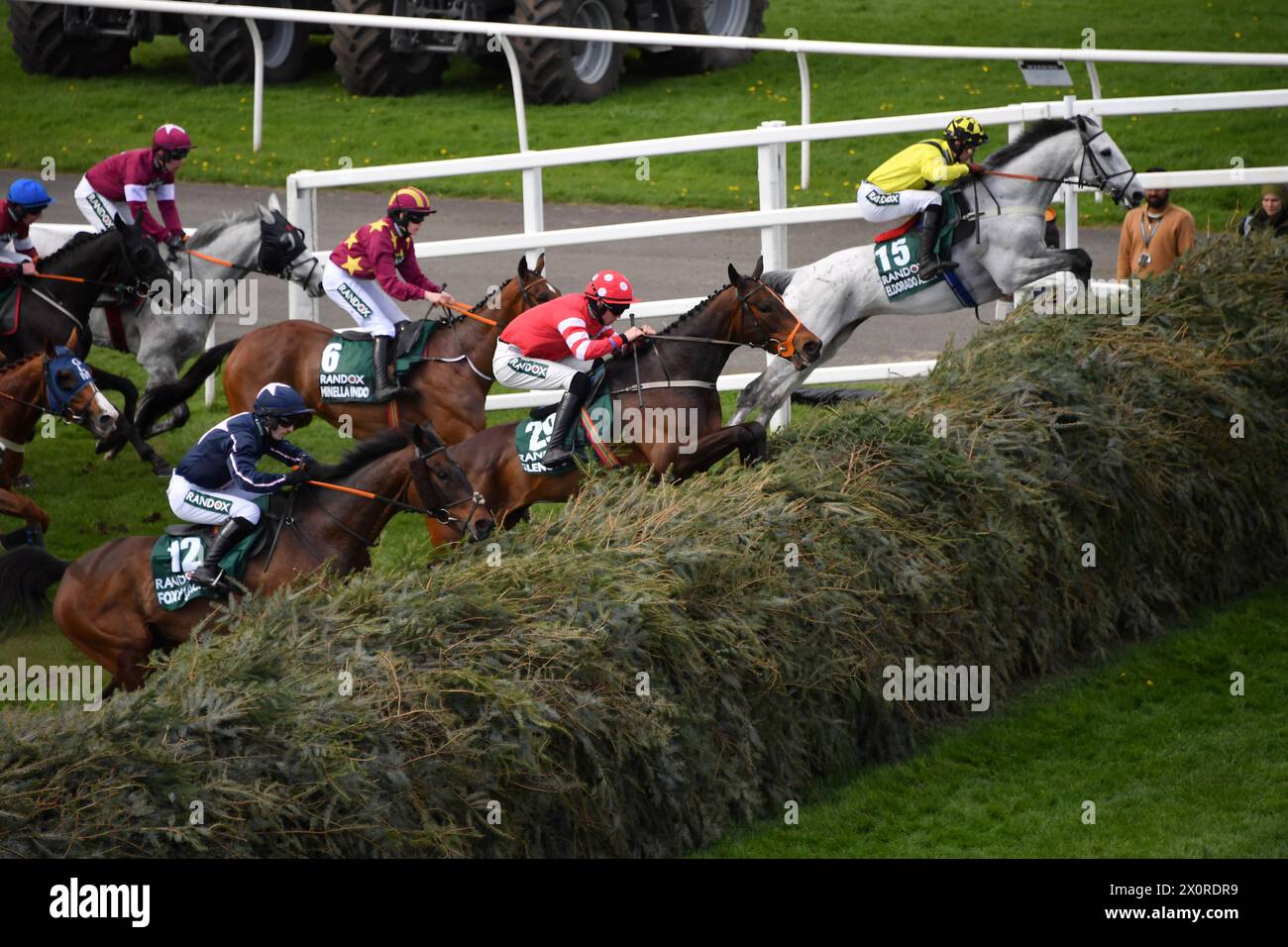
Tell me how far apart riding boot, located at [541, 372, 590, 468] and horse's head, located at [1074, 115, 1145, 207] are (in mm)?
4137

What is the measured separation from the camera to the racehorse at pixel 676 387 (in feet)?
31.7

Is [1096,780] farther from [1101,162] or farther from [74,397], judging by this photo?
[74,397]

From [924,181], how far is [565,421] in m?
3.39

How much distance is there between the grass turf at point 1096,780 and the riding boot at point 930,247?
310 centimetres

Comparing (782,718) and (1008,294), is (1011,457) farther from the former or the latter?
(1008,294)

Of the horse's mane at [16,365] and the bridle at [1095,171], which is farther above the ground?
the bridle at [1095,171]

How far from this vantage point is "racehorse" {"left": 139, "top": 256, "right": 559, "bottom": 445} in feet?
36.9

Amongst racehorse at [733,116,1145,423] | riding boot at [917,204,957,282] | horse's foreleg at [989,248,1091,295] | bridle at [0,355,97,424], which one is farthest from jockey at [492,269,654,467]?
horse's foreleg at [989,248,1091,295]

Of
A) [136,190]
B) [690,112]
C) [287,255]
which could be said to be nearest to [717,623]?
[287,255]

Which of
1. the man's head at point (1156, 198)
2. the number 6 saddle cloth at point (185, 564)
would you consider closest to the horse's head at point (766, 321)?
the number 6 saddle cloth at point (185, 564)

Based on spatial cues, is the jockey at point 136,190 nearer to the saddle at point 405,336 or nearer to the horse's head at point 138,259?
the horse's head at point 138,259

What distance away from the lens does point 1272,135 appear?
19000mm

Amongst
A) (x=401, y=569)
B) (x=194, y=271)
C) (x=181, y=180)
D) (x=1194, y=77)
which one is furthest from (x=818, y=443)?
(x=1194, y=77)

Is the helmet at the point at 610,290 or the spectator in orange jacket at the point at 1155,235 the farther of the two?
the spectator in orange jacket at the point at 1155,235
